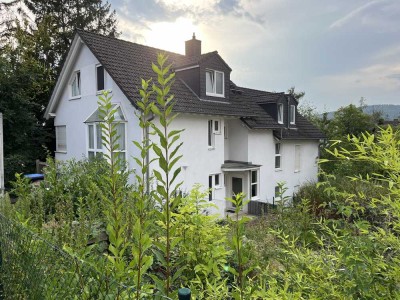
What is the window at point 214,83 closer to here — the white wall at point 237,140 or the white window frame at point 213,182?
the white wall at point 237,140

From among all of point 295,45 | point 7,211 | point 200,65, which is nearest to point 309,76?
point 295,45

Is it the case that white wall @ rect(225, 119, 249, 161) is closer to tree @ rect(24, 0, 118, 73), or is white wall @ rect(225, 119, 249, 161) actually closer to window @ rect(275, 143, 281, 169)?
window @ rect(275, 143, 281, 169)

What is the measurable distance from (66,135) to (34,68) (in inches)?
203

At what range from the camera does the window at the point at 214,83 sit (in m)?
15.1

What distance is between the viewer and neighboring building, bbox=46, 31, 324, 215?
1308cm

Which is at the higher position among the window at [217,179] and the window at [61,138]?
the window at [61,138]

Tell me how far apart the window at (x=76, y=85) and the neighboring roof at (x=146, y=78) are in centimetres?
55

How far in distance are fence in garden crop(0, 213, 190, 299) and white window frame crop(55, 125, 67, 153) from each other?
14491mm

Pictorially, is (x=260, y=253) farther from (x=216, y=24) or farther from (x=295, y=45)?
(x=216, y=24)

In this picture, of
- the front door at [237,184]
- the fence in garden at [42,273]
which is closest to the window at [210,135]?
the front door at [237,184]

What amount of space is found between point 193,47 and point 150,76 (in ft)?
15.8

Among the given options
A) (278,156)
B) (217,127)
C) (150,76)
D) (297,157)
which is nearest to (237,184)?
(278,156)

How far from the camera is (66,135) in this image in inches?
649

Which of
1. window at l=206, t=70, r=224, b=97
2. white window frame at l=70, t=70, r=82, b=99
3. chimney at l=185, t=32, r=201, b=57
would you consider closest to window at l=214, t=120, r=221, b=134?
window at l=206, t=70, r=224, b=97
